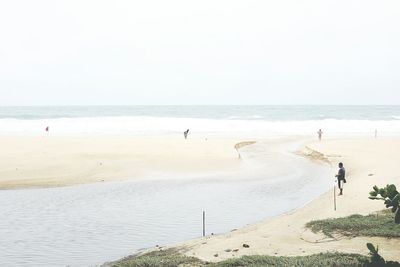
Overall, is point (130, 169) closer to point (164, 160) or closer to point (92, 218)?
point (164, 160)

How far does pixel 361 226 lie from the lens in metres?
13.7

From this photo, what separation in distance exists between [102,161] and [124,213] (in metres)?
14.3

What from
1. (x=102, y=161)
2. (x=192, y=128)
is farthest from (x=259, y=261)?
(x=192, y=128)

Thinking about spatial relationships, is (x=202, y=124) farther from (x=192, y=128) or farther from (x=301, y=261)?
(x=301, y=261)

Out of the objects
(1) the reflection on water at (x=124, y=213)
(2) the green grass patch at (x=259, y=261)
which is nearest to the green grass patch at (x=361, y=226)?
(2) the green grass patch at (x=259, y=261)

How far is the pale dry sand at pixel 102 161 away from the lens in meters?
25.8

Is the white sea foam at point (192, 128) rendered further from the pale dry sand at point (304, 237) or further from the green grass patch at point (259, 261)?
the green grass patch at point (259, 261)

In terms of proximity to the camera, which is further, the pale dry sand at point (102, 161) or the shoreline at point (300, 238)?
the pale dry sand at point (102, 161)

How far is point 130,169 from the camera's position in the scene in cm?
2883

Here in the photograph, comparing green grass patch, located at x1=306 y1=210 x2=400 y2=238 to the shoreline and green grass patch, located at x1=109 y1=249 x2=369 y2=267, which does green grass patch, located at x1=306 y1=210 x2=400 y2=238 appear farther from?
green grass patch, located at x1=109 y1=249 x2=369 y2=267

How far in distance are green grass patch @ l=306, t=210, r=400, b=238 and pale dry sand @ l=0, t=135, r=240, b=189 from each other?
44.8ft

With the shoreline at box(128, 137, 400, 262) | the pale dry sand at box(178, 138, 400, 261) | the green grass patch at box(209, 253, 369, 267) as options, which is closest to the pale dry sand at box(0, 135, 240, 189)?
the pale dry sand at box(178, 138, 400, 261)

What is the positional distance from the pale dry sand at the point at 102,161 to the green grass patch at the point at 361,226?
538 inches

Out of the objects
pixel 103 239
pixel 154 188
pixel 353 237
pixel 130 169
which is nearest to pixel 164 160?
pixel 130 169
